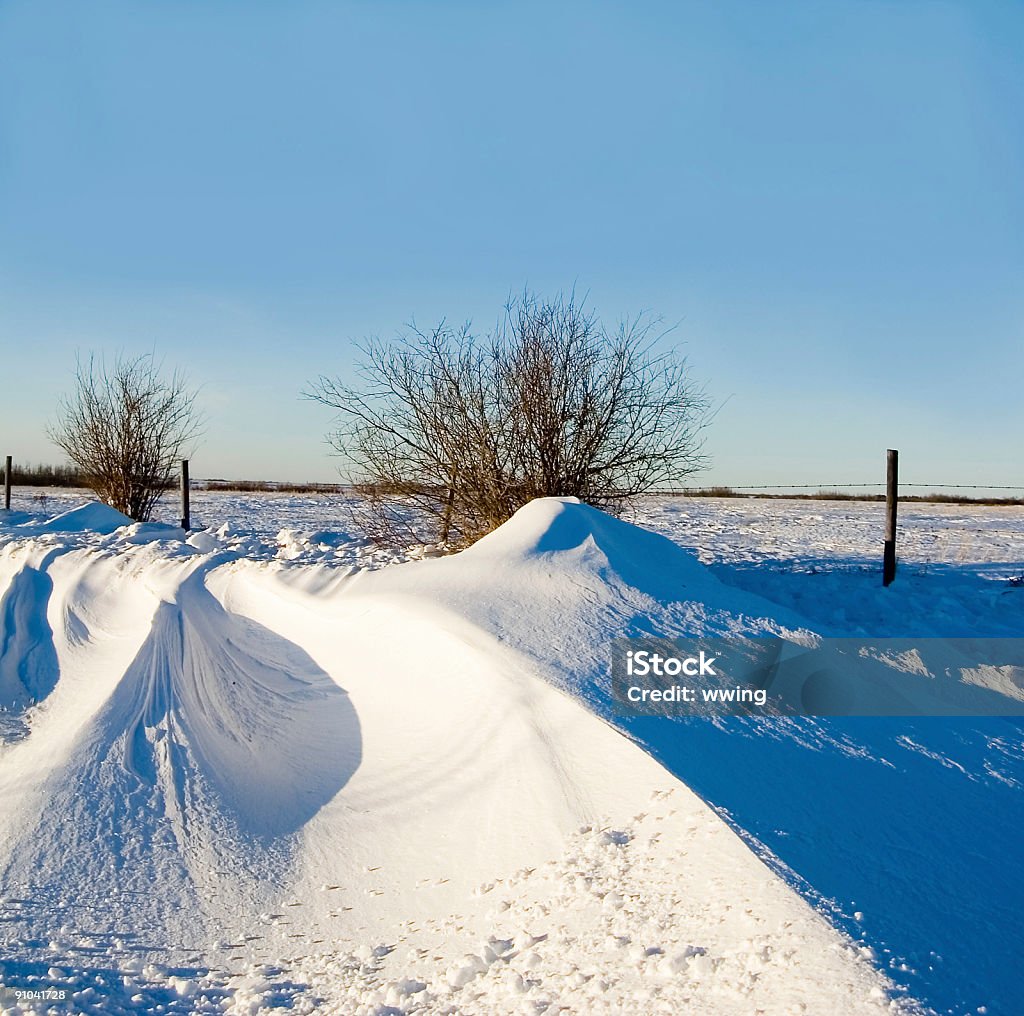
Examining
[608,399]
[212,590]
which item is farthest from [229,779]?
[608,399]

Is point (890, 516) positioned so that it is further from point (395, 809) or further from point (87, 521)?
point (87, 521)

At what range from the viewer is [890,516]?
25.5 feet

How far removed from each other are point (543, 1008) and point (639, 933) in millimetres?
334

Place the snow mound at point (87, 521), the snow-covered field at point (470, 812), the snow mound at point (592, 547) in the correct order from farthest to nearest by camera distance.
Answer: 1. the snow mound at point (87, 521)
2. the snow mound at point (592, 547)
3. the snow-covered field at point (470, 812)

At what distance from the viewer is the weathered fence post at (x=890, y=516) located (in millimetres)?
7699

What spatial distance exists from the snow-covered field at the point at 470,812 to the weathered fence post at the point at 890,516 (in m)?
2.02

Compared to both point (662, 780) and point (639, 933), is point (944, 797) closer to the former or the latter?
point (662, 780)

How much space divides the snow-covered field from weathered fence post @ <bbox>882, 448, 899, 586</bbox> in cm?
202

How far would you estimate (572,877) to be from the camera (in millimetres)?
2557

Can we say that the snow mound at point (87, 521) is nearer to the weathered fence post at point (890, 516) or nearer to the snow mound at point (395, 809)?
the snow mound at point (395, 809)

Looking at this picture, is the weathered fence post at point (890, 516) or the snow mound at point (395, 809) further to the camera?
the weathered fence post at point (890, 516)

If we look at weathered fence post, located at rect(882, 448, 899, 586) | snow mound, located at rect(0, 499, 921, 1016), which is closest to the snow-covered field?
snow mound, located at rect(0, 499, 921, 1016)

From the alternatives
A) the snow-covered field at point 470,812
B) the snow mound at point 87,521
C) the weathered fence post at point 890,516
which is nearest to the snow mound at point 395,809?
the snow-covered field at point 470,812

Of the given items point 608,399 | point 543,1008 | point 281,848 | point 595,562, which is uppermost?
point 608,399
